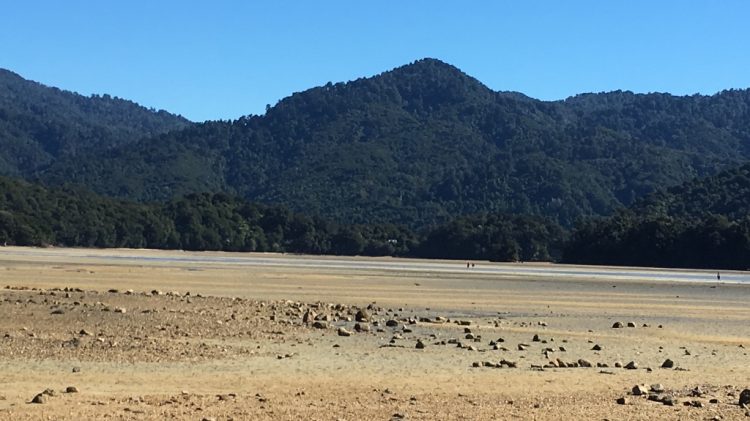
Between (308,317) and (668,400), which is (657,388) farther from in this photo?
(308,317)

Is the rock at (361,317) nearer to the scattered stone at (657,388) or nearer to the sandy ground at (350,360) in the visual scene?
the sandy ground at (350,360)

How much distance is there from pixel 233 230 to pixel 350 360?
4450 inches

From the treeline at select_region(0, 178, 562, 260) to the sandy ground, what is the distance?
280 feet

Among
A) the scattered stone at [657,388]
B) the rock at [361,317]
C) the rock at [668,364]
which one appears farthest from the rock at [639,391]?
the rock at [361,317]

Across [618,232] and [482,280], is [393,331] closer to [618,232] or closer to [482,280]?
[482,280]

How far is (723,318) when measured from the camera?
100 ft

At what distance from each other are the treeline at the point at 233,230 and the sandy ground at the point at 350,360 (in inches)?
3359

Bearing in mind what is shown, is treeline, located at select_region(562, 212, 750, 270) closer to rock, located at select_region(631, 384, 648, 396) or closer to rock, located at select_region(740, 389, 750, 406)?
rock, located at select_region(631, 384, 648, 396)

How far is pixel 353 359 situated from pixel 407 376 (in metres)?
2.07

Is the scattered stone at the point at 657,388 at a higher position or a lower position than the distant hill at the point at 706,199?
lower

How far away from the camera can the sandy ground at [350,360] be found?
40.4ft

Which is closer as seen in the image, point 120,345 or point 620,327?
point 120,345

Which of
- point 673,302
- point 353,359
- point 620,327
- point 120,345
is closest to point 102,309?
point 120,345

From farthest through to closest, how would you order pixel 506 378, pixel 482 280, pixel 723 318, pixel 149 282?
pixel 482 280
pixel 149 282
pixel 723 318
pixel 506 378
